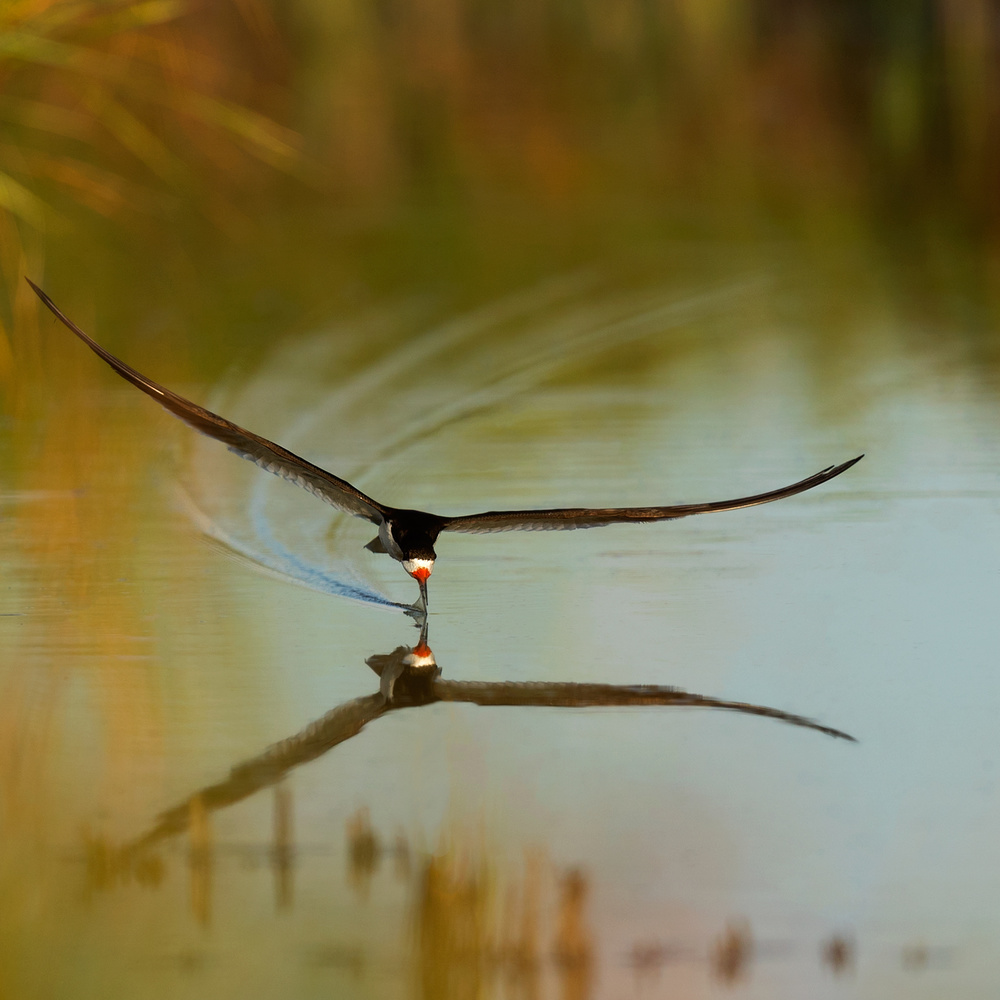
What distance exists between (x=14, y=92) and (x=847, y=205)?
549cm

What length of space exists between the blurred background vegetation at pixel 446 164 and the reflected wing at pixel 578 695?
88.9 inches

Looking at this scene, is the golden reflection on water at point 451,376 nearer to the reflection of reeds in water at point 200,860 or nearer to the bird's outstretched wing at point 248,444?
the reflection of reeds in water at point 200,860

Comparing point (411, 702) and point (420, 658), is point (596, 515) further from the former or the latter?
point (411, 702)

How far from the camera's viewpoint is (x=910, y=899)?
10.7 ft

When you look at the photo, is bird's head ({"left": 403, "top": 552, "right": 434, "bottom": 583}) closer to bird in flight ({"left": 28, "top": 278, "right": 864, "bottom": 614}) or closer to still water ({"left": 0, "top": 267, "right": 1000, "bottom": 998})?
bird in flight ({"left": 28, "top": 278, "right": 864, "bottom": 614})

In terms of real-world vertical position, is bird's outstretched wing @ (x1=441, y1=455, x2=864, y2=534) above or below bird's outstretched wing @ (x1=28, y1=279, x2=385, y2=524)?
below

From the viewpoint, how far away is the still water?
124 inches

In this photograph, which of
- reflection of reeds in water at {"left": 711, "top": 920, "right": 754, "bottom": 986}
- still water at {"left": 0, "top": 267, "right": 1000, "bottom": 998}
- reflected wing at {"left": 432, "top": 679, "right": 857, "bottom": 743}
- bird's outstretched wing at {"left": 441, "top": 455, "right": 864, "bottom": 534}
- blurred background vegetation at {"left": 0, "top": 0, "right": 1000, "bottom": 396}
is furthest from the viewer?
blurred background vegetation at {"left": 0, "top": 0, "right": 1000, "bottom": 396}

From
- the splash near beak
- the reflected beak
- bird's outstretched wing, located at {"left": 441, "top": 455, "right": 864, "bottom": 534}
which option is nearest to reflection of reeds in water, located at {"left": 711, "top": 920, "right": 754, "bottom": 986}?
the splash near beak

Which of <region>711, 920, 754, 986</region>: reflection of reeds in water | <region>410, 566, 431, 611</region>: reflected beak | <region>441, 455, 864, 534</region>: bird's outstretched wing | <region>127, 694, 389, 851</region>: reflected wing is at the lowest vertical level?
<region>711, 920, 754, 986</region>: reflection of reeds in water

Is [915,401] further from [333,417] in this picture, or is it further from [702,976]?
[702,976]

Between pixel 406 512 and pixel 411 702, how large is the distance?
80cm

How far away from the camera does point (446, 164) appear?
12.7m

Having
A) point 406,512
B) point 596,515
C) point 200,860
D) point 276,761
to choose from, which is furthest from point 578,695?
point 200,860
